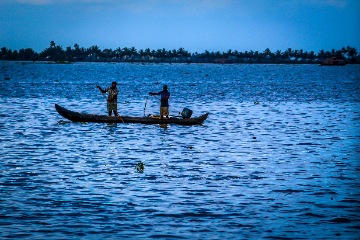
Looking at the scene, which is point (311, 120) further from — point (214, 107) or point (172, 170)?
point (172, 170)

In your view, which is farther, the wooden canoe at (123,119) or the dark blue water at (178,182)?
the wooden canoe at (123,119)

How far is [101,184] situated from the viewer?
55.8 ft

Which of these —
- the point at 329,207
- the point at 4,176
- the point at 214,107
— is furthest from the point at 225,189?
the point at 214,107

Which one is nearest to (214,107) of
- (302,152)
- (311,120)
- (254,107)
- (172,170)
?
(254,107)

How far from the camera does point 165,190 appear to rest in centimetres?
1639

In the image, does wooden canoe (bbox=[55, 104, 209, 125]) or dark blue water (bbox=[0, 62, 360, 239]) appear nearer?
dark blue water (bbox=[0, 62, 360, 239])

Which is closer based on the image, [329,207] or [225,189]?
[329,207]

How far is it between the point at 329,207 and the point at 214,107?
116 ft

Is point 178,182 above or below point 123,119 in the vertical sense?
above

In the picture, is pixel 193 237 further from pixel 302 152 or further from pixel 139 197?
pixel 302 152

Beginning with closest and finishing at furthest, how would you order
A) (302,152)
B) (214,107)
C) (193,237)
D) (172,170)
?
(193,237)
(172,170)
(302,152)
(214,107)

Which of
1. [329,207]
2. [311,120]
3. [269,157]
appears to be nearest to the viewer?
[329,207]

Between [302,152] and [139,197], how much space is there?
992 cm

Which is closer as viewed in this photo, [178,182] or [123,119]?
[178,182]
